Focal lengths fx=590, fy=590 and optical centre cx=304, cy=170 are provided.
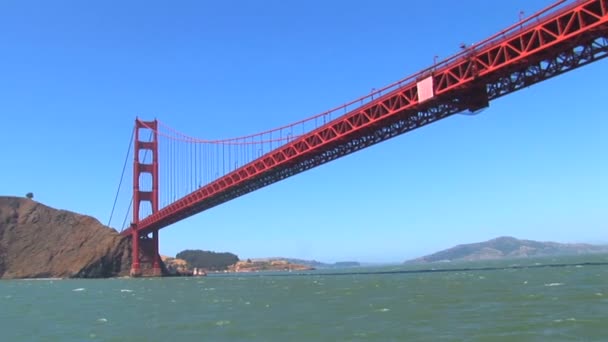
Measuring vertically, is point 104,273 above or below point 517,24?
below

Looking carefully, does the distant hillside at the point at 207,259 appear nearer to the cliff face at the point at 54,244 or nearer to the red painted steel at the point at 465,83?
the cliff face at the point at 54,244

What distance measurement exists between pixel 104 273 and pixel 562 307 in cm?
7434

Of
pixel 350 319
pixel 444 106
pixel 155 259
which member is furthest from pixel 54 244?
Answer: pixel 350 319

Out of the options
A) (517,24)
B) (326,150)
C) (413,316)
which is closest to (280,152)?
(326,150)

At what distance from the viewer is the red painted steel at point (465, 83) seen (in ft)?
87.7

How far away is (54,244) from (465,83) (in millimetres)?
74280

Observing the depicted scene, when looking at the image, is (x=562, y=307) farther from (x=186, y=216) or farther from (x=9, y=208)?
(x=9, y=208)

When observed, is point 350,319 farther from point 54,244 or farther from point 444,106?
point 54,244

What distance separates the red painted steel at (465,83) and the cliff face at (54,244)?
35.6 metres

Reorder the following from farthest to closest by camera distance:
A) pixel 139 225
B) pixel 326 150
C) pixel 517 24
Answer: pixel 139 225, pixel 326 150, pixel 517 24

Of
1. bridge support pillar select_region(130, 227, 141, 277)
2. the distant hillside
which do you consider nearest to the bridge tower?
bridge support pillar select_region(130, 227, 141, 277)

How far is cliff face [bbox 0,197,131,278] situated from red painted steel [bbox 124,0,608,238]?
3558 cm

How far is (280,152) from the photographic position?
53094 mm

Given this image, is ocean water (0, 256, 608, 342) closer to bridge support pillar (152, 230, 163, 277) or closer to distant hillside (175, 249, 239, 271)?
bridge support pillar (152, 230, 163, 277)
